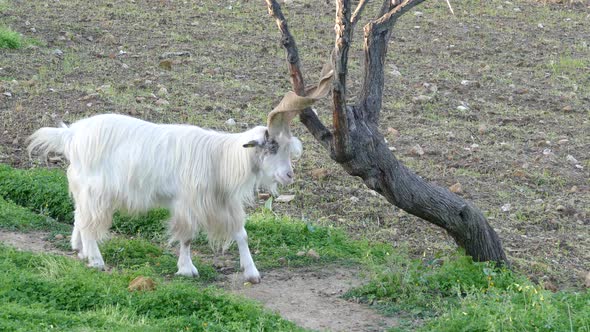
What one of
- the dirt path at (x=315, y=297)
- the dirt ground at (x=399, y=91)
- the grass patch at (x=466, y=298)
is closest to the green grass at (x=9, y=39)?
the dirt ground at (x=399, y=91)

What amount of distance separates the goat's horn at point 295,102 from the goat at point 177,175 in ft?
0.05

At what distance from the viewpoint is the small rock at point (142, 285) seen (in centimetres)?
623

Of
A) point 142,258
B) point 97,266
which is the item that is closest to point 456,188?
point 142,258

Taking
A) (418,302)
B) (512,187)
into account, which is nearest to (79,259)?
(418,302)

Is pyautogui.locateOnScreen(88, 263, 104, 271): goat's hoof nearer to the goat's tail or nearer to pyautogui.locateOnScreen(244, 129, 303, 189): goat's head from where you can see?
the goat's tail

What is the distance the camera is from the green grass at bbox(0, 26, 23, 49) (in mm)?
12500

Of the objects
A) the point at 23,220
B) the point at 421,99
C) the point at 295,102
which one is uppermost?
the point at 295,102

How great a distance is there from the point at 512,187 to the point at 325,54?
497 centimetres

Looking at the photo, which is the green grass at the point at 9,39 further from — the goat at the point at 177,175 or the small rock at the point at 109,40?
the goat at the point at 177,175

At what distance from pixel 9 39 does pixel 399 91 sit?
510 cm

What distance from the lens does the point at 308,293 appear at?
6879mm

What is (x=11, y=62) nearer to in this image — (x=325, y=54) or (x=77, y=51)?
(x=77, y=51)

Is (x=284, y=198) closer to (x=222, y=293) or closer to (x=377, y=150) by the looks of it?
(x=377, y=150)

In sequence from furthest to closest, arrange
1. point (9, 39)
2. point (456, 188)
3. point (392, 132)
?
point (9, 39) < point (392, 132) < point (456, 188)
